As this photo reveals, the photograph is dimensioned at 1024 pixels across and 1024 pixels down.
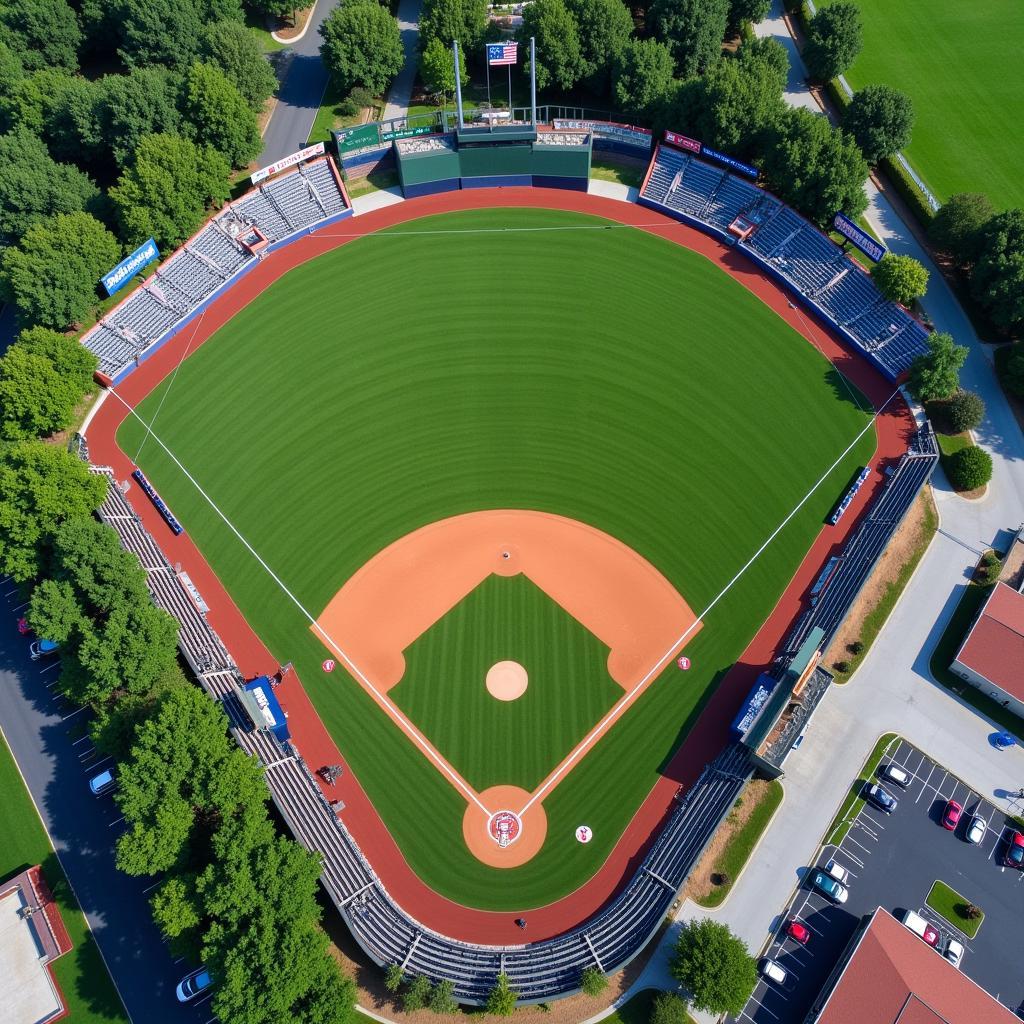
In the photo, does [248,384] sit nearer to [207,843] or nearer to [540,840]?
[207,843]

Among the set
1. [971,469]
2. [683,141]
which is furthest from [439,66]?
[971,469]

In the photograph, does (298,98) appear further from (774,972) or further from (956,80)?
(774,972)

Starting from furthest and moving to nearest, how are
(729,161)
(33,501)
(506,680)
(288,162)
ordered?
(288,162) < (729,161) < (33,501) < (506,680)

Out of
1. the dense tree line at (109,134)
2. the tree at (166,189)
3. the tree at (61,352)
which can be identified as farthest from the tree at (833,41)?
the tree at (61,352)

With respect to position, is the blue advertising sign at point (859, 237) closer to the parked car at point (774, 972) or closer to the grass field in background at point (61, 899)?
the parked car at point (774, 972)

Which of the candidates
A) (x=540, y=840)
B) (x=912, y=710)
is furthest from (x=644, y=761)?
(x=912, y=710)

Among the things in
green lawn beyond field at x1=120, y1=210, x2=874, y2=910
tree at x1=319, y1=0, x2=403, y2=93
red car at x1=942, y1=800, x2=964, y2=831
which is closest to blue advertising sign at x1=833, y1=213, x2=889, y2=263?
green lawn beyond field at x1=120, y1=210, x2=874, y2=910
